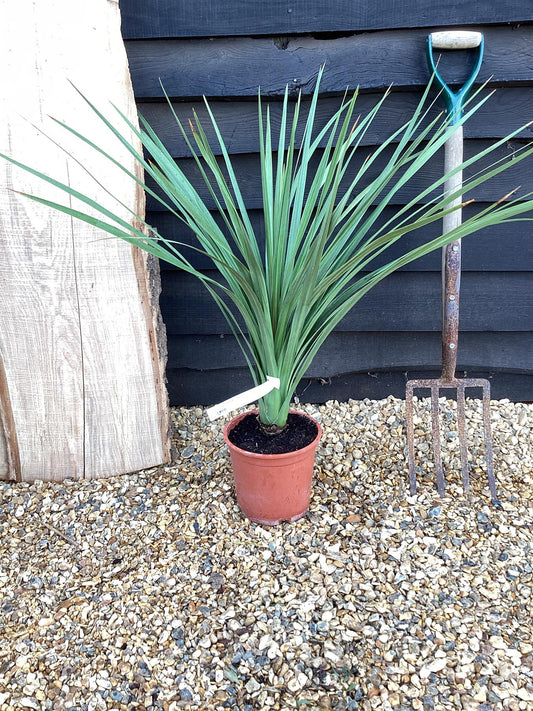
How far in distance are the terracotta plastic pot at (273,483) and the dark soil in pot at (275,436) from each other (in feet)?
0.08

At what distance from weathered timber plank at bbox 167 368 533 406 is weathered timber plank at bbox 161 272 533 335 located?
0.59 ft

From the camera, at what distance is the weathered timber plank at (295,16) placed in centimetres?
150

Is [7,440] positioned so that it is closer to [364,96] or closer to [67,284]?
[67,284]

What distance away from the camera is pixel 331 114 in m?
1.60

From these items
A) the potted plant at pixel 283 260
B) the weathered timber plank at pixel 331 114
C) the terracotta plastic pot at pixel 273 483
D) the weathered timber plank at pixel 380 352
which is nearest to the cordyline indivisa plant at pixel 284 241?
the potted plant at pixel 283 260

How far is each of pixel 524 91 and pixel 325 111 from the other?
0.59m

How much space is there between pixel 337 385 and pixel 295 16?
117 centimetres

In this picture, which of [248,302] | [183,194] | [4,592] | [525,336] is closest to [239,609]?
[4,592]

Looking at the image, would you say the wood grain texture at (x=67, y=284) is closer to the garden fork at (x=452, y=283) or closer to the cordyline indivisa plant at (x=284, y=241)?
the cordyline indivisa plant at (x=284, y=241)

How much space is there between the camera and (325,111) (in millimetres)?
1603

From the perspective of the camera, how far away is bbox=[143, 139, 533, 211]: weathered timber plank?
163 cm

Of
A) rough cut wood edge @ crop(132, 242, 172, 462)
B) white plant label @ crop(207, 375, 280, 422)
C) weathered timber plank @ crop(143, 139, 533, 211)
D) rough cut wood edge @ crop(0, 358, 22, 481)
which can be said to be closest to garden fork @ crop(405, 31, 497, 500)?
weathered timber plank @ crop(143, 139, 533, 211)

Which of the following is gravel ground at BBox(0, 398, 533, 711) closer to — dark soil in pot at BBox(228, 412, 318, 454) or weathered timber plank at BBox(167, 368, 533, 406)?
dark soil in pot at BBox(228, 412, 318, 454)

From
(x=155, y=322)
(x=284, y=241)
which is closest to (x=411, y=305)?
(x=284, y=241)
